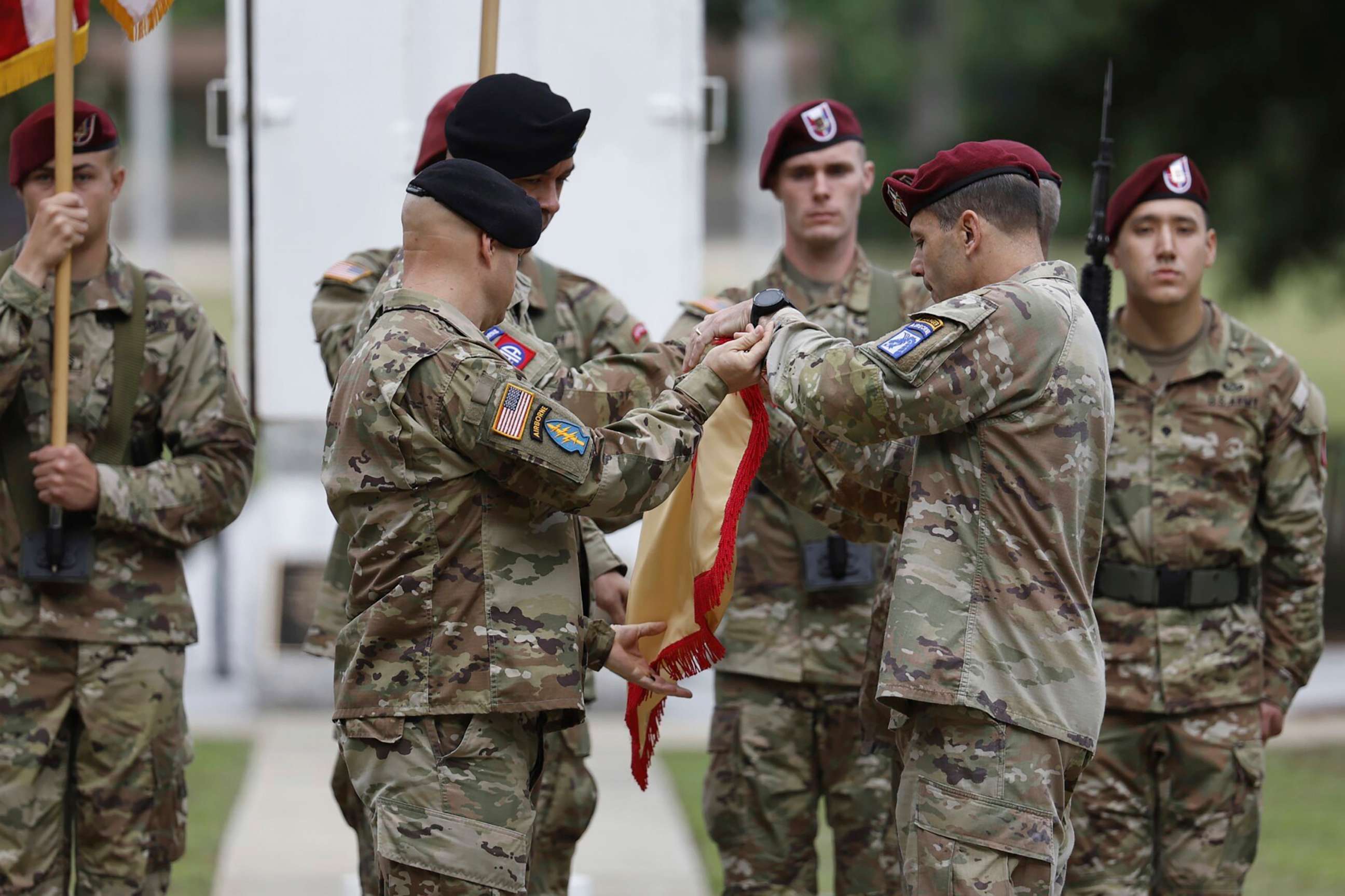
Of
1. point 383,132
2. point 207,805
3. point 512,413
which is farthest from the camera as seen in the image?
point 207,805

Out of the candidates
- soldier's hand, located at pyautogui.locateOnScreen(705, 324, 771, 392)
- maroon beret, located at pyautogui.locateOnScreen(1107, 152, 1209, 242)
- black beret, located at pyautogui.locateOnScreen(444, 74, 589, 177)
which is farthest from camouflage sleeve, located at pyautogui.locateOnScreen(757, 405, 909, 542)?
maroon beret, located at pyautogui.locateOnScreen(1107, 152, 1209, 242)

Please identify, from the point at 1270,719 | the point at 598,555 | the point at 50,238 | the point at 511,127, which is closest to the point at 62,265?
the point at 50,238

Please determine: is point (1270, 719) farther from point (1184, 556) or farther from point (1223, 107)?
point (1223, 107)

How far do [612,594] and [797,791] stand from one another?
3.03ft

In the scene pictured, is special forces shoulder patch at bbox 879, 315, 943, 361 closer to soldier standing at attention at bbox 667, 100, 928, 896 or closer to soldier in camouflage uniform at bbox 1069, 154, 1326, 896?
soldier standing at attention at bbox 667, 100, 928, 896

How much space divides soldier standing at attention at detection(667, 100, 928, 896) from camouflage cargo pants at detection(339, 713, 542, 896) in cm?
152

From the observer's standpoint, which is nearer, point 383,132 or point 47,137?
point 47,137

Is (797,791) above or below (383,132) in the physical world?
below

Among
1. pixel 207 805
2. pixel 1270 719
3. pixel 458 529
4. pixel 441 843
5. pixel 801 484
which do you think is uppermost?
pixel 458 529

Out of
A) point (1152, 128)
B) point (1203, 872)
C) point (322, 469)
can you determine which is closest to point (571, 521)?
point (322, 469)

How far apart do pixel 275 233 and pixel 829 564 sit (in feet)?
7.22

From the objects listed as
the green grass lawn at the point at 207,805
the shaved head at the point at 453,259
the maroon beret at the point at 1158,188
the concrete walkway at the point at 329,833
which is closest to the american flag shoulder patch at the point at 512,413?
the shaved head at the point at 453,259

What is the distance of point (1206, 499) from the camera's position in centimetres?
533

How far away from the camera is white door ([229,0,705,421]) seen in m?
6.13
